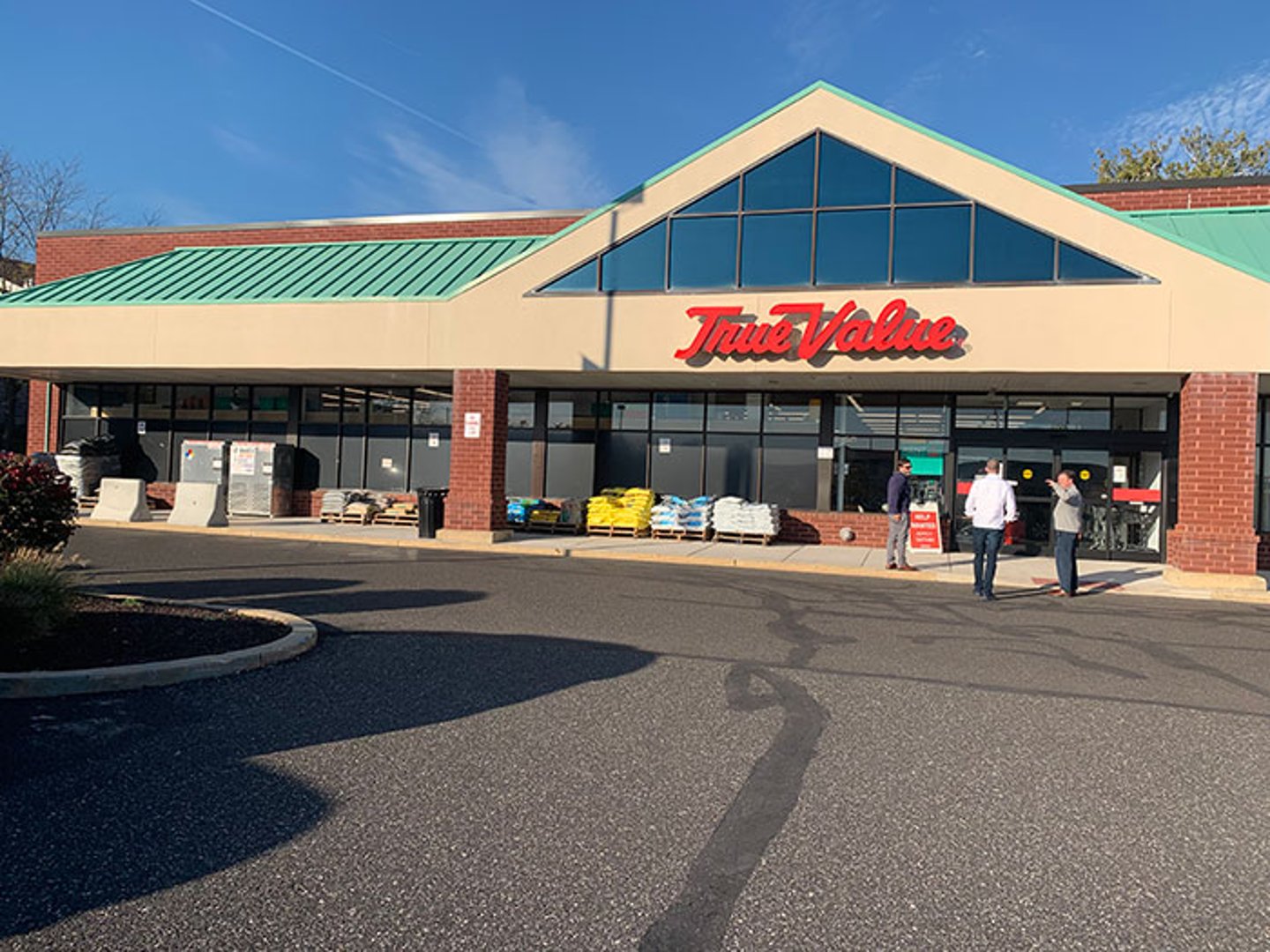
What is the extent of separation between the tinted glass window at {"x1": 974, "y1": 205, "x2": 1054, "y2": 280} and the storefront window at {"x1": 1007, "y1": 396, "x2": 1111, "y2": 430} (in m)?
3.85

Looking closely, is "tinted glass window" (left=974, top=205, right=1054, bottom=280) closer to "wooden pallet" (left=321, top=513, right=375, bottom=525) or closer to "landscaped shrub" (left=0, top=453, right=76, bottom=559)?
"landscaped shrub" (left=0, top=453, right=76, bottom=559)

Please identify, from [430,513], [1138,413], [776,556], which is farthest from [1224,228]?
[430,513]

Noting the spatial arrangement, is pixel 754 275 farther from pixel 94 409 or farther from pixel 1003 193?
pixel 94 409

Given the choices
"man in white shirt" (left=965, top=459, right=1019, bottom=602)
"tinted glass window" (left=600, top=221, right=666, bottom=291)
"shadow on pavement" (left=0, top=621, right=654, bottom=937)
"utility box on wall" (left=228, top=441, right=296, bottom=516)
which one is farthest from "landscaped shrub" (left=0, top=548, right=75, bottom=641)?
"utility box on wall" (left=228, top=441, right=296, bottom=516)

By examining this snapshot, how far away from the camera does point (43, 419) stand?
930 inches

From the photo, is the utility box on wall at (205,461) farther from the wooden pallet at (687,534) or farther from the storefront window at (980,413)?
the storefront window at (980,413)

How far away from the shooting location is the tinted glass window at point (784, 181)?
1593 cm

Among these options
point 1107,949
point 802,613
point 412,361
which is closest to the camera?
point 1107,949

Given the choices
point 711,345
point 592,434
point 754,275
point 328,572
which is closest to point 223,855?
point 328,572

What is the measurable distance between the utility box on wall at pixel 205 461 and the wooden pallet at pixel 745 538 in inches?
529

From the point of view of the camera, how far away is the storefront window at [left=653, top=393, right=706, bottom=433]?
64.3ft

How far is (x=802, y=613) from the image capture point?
9820mm

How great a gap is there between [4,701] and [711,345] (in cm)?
1265

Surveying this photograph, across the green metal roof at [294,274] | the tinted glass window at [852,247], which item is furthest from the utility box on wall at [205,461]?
the tinted glass window at [852,247]
